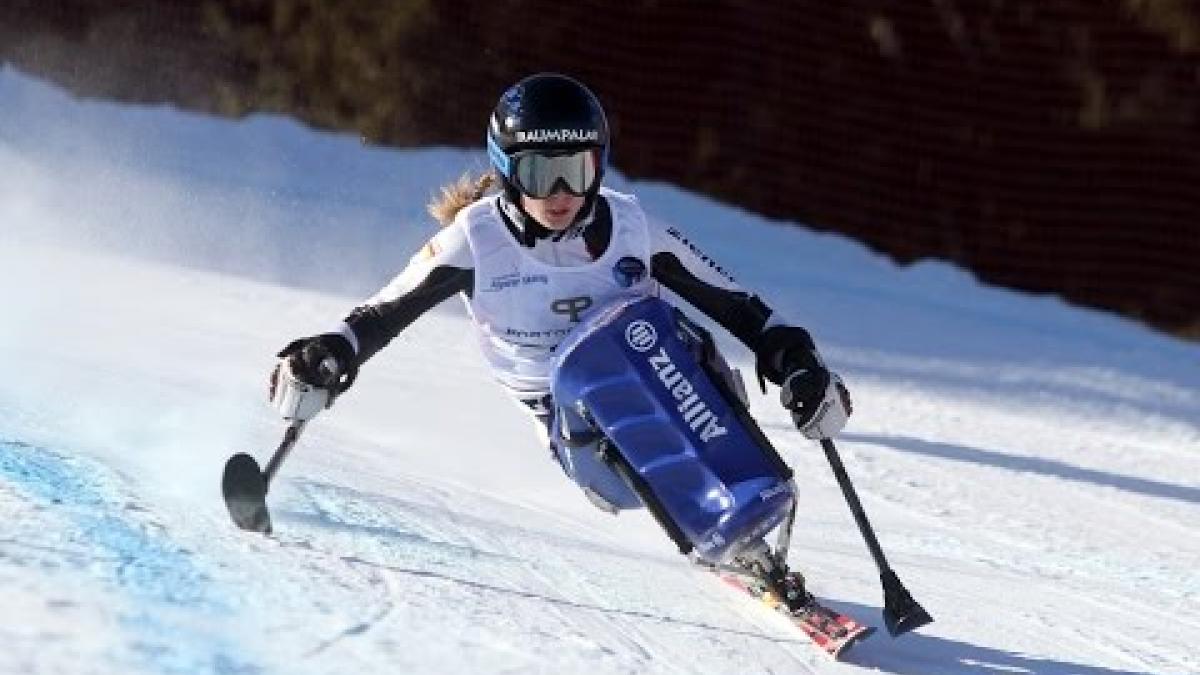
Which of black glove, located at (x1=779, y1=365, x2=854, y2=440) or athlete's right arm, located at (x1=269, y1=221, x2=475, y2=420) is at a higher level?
black glove, located at (x1=779, y1=365, x2=854, y2=440)

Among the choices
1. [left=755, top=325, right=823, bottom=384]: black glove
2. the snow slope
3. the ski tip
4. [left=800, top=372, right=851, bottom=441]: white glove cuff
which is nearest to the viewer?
the snow slope

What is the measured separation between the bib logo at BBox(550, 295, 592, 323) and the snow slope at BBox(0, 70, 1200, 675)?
2.02ft

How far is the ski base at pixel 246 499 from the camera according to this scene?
4945 millimetres

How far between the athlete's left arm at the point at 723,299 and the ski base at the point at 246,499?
1.25m

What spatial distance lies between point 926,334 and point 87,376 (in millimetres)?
5087

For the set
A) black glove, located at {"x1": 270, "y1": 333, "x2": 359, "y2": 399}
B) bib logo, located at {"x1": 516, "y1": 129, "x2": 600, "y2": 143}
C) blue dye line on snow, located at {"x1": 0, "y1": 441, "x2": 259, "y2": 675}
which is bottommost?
blue dye line on snow, located at {"x1": 0, "y1": 441, "x2": 259, "y2": 675}

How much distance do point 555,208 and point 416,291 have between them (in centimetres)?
43

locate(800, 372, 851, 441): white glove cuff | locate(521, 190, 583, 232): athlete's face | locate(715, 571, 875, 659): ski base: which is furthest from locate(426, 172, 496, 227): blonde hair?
locate(715, 571, 875, 659): ski base

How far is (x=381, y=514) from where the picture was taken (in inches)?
217

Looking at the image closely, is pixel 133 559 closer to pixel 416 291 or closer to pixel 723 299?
pixel 416 291

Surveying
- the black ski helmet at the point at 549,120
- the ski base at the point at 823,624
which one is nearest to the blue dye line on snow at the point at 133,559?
the black ski helmet at the point at 549,120

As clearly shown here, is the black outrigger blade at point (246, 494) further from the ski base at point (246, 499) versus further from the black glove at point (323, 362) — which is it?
the black glove at point (323, 362)

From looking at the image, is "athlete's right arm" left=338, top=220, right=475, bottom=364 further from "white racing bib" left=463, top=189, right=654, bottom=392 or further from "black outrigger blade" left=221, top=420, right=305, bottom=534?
"black outrigger blade" left=221, top=420, right=305, bottom=534

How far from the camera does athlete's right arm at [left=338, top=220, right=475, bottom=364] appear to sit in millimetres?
5336
